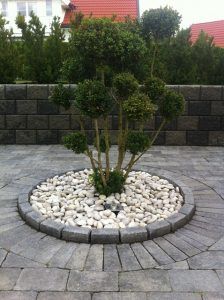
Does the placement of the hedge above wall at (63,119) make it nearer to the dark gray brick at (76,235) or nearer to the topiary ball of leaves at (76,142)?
the topiary ball of leaves at (76,142)

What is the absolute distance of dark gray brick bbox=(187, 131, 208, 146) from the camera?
7.27 metres

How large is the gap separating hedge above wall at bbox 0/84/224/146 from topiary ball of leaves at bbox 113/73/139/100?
3406 millimetres

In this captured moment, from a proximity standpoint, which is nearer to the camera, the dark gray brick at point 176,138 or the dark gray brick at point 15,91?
the dark gray brick at point 15,91

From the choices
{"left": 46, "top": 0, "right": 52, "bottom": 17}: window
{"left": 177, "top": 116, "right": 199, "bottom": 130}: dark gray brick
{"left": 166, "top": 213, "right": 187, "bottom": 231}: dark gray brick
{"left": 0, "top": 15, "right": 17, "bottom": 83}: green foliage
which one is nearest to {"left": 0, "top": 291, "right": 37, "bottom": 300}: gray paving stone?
{"left": 166, "top": 213, "right": 187, "bottom": 231}: dark gray brick

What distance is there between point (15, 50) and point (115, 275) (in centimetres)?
630

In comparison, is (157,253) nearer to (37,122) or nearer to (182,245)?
(182,245)

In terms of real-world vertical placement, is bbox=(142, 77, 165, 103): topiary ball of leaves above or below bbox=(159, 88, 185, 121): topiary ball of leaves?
above

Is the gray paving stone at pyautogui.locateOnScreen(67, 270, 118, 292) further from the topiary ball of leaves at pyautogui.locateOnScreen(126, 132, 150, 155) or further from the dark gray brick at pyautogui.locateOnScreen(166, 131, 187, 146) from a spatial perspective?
the dark gray brick at pyautogui.locateOnScreen(166, 131, 187, 146)

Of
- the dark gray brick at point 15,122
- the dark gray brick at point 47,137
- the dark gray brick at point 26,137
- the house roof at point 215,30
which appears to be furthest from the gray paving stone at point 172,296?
the house roof at point 215,30

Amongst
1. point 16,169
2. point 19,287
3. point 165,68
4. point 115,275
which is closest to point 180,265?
point 115,275

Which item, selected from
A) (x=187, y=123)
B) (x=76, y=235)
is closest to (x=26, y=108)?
(x=187, y=123)

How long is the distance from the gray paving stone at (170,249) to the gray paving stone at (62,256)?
80 centimetres

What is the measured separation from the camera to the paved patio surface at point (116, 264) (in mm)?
2629

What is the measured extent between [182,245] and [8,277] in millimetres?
1568
